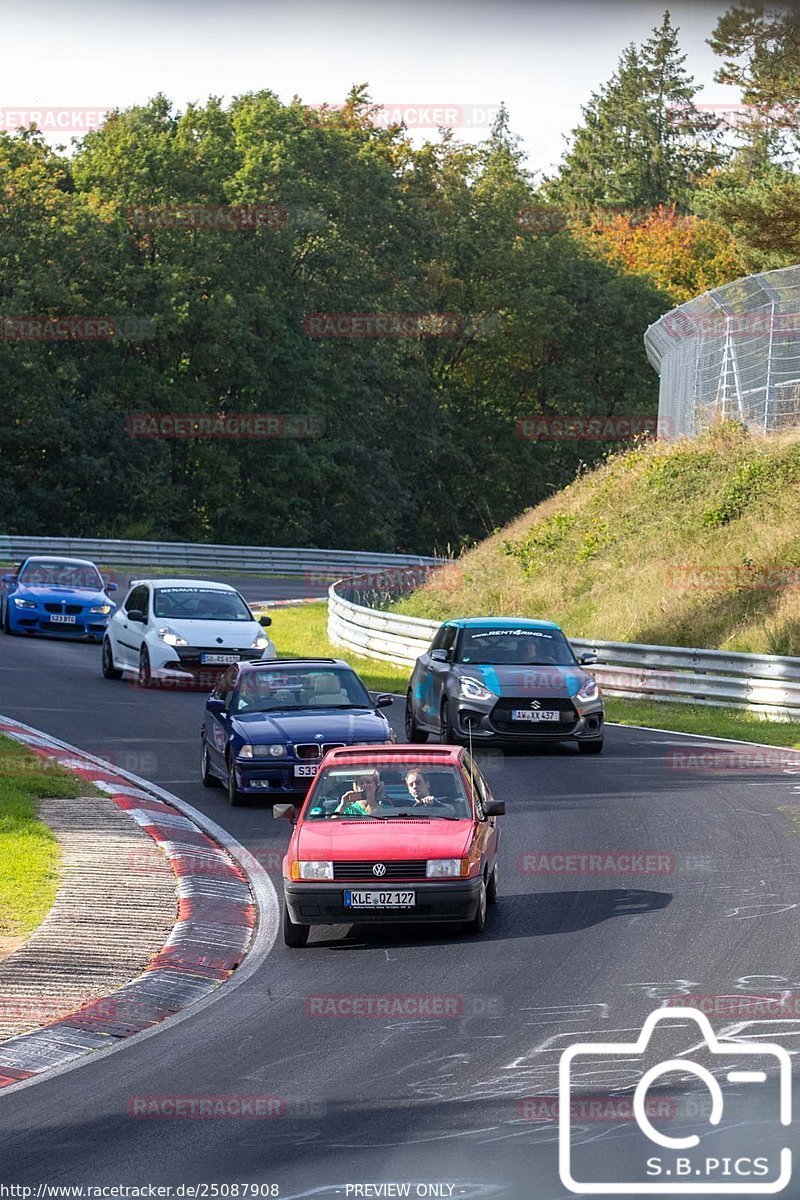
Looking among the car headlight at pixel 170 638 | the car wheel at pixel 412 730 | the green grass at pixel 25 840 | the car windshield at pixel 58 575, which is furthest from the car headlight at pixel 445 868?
the car windshield at pixel 58 575

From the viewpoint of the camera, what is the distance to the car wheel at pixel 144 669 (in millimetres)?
28031

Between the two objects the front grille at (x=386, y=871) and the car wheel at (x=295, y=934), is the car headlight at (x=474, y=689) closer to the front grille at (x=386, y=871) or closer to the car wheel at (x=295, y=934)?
the front grille at (x=386, y=871)

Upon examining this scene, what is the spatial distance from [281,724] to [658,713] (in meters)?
10.6

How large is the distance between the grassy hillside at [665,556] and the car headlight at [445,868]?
62.2 ft

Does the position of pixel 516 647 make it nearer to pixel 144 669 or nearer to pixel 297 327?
pixel 144 669

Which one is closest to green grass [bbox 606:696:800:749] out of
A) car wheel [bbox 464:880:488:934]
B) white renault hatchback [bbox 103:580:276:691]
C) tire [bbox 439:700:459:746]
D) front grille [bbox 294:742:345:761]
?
tire [bbox 439:700:459:746]

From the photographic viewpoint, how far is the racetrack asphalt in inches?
277

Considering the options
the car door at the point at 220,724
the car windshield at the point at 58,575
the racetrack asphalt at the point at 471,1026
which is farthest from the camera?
the car windshield at the point at 58,575

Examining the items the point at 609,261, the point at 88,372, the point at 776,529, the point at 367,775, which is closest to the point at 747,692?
the point at 776,529

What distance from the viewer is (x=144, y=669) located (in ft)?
92.3

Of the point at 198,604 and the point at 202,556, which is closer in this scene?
the point at 198,604

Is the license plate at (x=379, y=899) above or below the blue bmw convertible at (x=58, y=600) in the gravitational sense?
above

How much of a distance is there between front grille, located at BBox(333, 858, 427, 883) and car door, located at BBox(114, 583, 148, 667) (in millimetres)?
16712

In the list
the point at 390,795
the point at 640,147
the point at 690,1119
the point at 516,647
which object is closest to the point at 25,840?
the point at 390,795
